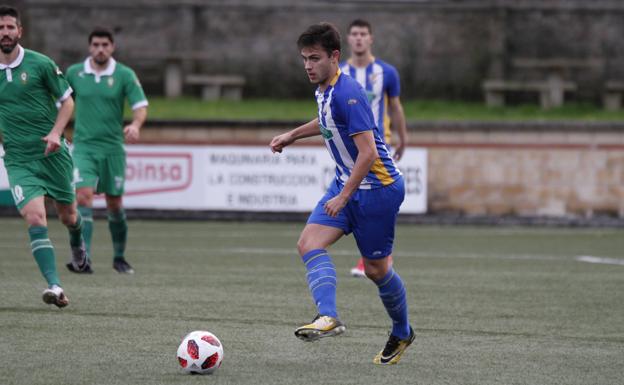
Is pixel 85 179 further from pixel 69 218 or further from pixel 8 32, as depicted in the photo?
pixel 8 32

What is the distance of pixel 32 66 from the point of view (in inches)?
390

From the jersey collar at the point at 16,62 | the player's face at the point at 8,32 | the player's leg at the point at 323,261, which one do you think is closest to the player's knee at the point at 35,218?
the jersey collar at the point at 16,62

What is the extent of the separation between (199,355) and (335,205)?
1116 mm

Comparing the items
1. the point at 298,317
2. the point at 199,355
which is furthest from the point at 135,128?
the point at 199,355

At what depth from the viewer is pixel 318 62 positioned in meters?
7.37

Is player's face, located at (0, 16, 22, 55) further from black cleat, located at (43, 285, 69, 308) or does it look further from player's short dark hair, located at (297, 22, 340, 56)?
player's short dark hair, located at (297, 22, 340, 56)

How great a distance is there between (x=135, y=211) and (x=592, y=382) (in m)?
13.4

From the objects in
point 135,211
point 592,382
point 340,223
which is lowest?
point 135,211

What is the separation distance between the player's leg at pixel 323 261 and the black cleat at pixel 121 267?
16.4ft

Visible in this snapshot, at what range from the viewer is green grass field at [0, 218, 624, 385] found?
24.0 feet

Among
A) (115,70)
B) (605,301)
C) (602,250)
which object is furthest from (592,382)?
(602,250)

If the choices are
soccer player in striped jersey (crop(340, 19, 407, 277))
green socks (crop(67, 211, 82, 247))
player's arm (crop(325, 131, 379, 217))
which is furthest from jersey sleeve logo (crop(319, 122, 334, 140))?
soccer player in striped jersey (crop(340, 19, 407, 277))

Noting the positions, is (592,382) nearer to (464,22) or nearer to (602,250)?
(602,250)

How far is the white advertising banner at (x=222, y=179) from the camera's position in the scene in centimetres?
1939
